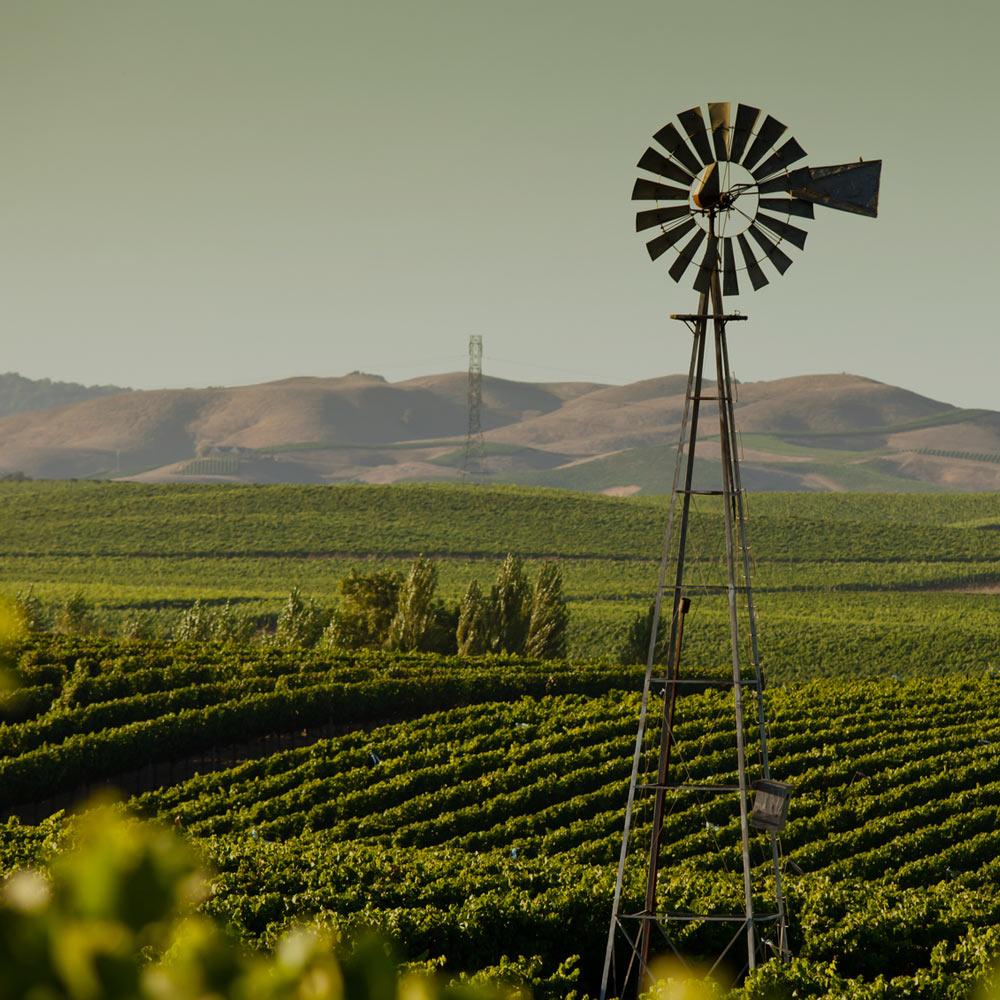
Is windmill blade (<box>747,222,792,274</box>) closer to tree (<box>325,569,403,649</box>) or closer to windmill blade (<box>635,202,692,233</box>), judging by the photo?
windmill blade (<box>635,202,692,233</box>)

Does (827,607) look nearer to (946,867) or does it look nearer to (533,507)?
(533,507)

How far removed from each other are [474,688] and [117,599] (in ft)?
177

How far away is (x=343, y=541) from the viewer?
122m

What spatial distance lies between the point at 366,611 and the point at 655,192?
4407cm

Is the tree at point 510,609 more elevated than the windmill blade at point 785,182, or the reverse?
the windmill blade at point 785,182

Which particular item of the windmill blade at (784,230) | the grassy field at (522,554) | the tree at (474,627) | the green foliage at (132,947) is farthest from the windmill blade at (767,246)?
the grassy field at (522,554)

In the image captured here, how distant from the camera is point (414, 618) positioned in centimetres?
5991

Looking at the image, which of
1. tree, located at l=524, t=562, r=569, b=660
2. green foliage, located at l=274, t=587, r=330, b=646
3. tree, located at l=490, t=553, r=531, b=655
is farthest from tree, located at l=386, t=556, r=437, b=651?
tree, located at l=524, t=562, r=569, b=660

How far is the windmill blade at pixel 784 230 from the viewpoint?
763 inches

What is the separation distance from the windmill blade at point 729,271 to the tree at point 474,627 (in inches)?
1581

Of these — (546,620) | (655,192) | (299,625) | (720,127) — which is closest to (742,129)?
(720,127)

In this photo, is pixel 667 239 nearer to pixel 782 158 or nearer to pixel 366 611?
pixel 782 158

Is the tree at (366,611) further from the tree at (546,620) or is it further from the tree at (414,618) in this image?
the tree at (546,620)

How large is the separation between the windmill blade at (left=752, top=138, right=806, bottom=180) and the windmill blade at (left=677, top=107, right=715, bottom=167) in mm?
713
